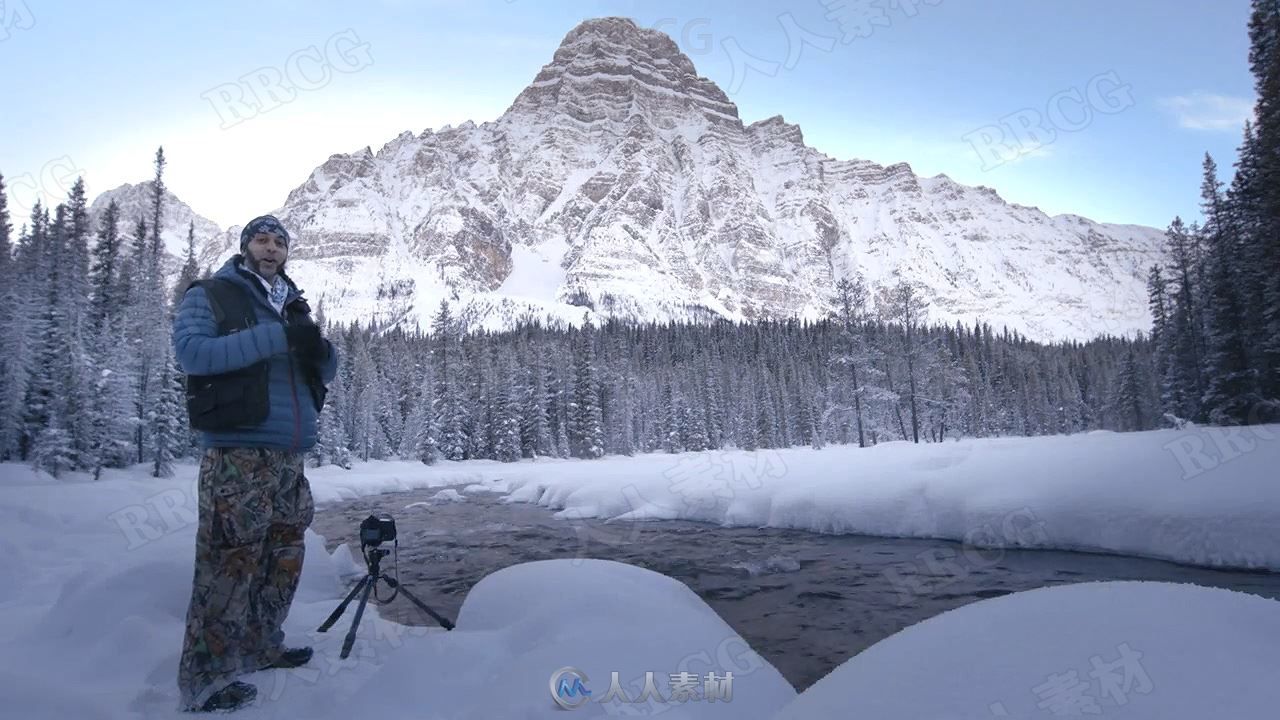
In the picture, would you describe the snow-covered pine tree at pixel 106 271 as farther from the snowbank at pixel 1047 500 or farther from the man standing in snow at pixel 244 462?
the man standing in snow at pixel 244 462

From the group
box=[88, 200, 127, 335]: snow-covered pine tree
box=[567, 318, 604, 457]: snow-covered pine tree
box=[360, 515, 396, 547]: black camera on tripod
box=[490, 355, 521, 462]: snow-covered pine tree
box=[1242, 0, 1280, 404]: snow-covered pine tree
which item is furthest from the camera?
box=[567, 318, 604, 457]: snow-covered pine tree

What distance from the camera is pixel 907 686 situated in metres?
1.91

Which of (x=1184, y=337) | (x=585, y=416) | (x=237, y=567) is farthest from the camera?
(x=585, y=416)

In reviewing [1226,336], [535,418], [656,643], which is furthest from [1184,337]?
[535,418]

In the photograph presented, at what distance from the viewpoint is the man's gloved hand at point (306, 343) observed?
3.76 m

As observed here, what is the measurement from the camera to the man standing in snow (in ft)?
11.1

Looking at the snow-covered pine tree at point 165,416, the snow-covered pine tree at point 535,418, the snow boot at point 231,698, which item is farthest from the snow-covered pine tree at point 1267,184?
the snow-covered pine tree at point 535,418

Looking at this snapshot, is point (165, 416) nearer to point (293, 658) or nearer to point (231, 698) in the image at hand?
point (293, 658)

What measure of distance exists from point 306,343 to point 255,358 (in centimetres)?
37

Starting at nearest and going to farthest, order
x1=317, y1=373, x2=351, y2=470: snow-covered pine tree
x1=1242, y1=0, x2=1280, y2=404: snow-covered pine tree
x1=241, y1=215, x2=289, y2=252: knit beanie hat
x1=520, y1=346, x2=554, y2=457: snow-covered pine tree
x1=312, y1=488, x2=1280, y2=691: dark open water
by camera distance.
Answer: x1=241, y1=215, x2=289, y2=252: knit beanie hat
x1=312, y1=488, x2=1280, y2=691: dark open water
x1=1242, y1=0, x2=1280, y2=404: snow-covered pine tree
x1=317, y1=373, x2=351, y2=470: snow-covered pine tree
x1=520, y1=346, x2=554, y2=457: snow-covered pine tree

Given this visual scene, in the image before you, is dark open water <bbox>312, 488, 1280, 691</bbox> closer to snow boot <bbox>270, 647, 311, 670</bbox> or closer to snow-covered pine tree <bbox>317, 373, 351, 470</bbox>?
snow boot <bbox>270, 647, 311, 670</bbox>

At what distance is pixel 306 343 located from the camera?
3.85 m

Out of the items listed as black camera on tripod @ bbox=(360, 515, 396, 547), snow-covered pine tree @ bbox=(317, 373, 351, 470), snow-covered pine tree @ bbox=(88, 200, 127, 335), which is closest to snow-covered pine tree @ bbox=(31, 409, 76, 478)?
snow-covered pine tree @ bbox=(88, 200, 127, 335)

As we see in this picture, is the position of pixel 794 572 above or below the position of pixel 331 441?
below
